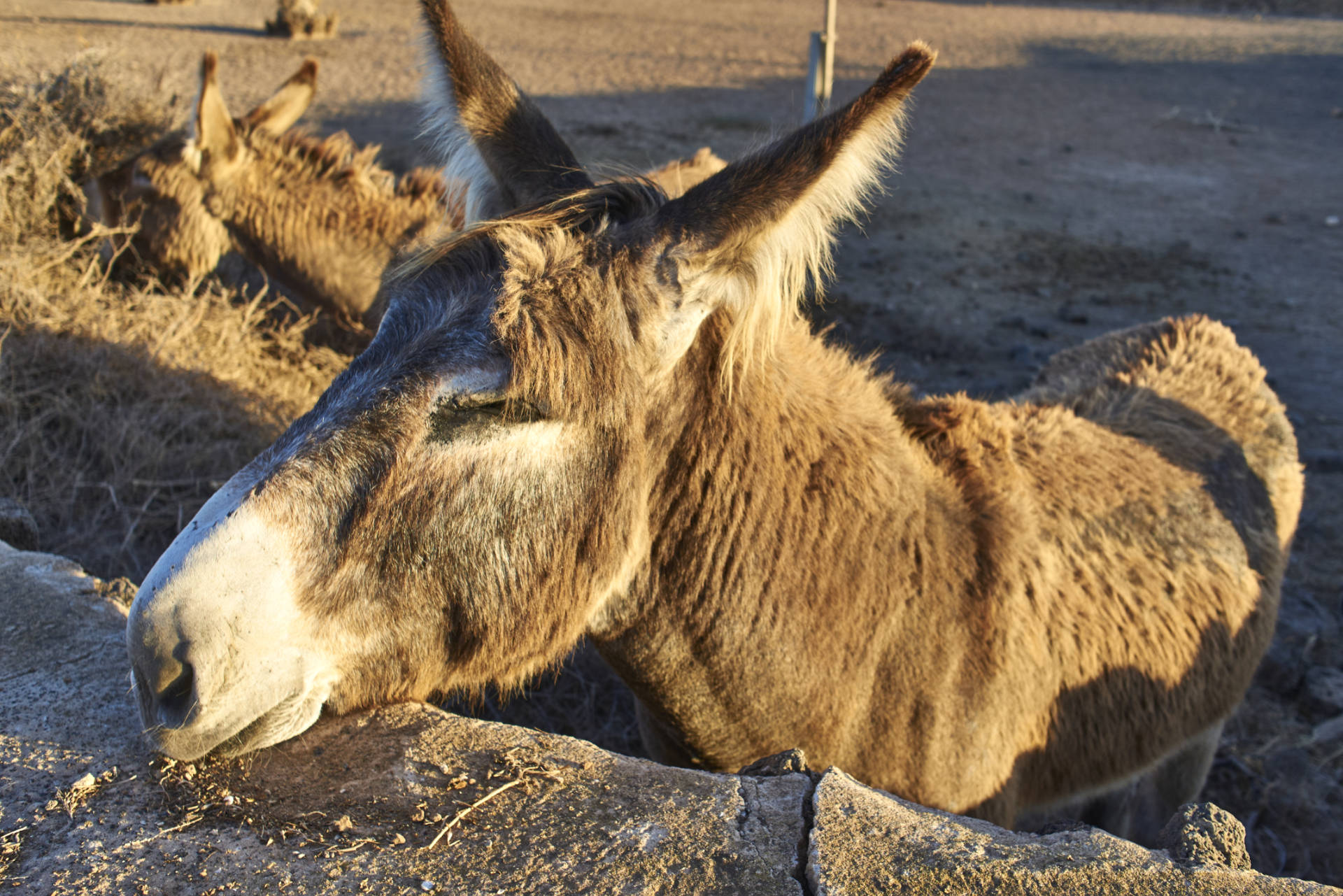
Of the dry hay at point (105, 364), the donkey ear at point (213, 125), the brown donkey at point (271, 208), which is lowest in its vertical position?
the dry hay at point (105, 364)

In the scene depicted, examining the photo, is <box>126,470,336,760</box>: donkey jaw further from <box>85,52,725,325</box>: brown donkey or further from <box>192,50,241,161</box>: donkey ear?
<box>192,50,241,161</box>: donkey ear

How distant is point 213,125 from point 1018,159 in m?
10.1

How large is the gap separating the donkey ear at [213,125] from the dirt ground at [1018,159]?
1.65 meters

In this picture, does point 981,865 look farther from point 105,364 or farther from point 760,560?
point 105,364

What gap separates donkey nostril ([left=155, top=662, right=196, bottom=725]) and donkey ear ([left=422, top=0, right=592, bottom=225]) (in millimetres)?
1247

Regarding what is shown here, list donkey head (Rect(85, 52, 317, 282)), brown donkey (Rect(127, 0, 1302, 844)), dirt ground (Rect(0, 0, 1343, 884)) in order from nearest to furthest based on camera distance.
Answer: brown donkey (Rect(127, 0, 1302, 844)), dirt ground (Rect(0, 0, 1343, 884)), donkey head (Rect(85, 52, 317, 282))

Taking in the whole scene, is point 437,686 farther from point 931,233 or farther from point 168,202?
point 931,233

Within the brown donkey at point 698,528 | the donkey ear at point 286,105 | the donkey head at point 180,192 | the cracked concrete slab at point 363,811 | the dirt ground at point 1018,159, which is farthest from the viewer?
the donkey ear at point 286,105

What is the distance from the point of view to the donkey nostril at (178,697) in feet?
5.22

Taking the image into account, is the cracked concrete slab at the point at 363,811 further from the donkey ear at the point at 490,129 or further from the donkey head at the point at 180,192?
the donkey head at the point at 180,192

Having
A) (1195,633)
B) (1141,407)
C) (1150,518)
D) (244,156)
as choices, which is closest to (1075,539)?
(1150,518)

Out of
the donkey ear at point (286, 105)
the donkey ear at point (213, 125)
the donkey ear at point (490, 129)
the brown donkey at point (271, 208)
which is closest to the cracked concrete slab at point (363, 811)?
the donkey ear at point (490, 129)

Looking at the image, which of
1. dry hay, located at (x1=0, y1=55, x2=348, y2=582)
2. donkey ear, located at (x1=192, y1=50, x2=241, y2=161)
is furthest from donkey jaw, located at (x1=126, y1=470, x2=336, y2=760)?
donkey ear, located at (x1=192, y1=50, x2=241, y2=161)

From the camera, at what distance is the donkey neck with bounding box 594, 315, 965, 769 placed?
6.96 feet
